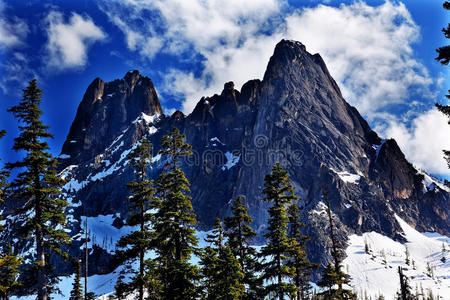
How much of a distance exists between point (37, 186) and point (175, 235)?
895 centimetres

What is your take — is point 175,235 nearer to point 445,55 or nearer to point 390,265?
point 445,55

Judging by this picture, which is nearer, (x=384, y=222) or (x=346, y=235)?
(x=346, y=235)

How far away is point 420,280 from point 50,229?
174862mm

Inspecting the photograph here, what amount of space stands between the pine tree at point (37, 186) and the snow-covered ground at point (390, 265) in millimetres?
141718

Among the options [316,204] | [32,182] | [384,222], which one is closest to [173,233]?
[32,182]

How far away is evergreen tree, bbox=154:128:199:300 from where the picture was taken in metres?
20.7

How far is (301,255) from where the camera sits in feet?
88.6

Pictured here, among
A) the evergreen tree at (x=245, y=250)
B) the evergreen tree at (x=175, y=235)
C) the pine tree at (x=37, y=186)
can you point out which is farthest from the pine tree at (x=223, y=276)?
the pine tree at (x=37, y=186)

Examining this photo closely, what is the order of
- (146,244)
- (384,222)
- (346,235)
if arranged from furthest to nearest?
1. (384,222)
2. (346,235)
3. (146,244)

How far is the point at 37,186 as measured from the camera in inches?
A: 773

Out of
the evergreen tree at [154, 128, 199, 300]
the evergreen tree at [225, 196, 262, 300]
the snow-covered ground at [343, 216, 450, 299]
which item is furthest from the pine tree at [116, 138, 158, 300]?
the snow-covered ground at [343, 216, 450, 299]

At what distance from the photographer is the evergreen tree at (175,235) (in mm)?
20719

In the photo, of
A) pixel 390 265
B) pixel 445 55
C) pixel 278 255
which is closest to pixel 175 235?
pixel 278 255

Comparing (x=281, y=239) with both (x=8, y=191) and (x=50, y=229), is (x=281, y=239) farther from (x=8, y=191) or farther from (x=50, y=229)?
(x=8, y=191)
